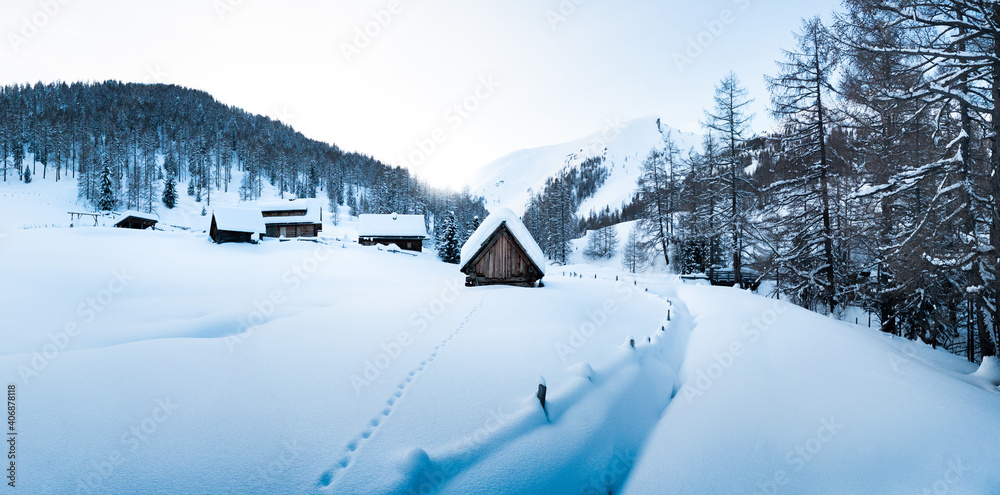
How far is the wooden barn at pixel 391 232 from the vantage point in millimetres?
45500

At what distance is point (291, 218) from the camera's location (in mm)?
50125

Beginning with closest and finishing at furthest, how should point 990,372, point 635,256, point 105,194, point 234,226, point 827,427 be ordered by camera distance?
point 827,427
point 990,372
point 234,226
point 635,256
point 105,194

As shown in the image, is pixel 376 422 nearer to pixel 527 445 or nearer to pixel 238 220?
pixel 527 445

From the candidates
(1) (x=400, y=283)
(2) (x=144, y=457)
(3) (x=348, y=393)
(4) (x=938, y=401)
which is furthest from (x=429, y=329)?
(1) (x=400, y=283)

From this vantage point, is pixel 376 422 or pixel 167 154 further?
pixel 167 154

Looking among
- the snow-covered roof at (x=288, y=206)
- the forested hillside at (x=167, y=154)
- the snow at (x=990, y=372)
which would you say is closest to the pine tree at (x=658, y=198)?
the snow at (x=990, y=372)

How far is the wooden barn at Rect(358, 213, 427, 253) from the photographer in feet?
149

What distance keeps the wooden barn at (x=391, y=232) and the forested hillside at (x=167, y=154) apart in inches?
620

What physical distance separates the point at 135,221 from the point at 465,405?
5747 centimetres

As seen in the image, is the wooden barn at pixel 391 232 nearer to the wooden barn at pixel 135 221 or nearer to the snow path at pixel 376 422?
the wooden barn at pixel 135 221

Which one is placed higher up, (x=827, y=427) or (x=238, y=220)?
(x=238, y=220)

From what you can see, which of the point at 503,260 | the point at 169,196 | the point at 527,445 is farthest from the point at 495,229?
the point at 169,196

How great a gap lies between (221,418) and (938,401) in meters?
9.52

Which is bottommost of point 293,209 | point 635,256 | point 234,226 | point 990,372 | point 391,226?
point 990,372
